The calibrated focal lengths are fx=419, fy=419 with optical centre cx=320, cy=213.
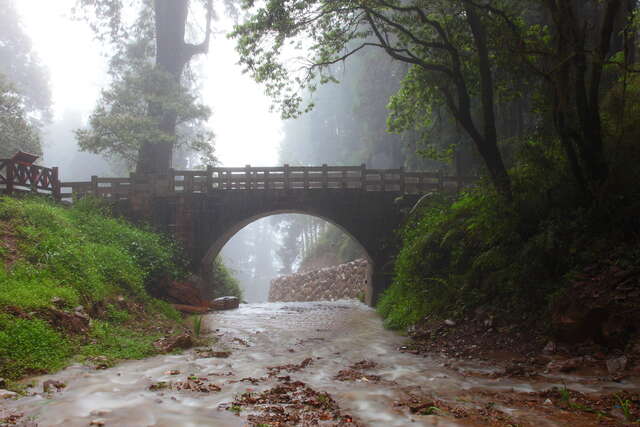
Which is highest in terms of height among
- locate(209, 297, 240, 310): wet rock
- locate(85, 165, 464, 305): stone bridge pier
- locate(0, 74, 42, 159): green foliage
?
locate(0, 74, 42, 159): green foliage

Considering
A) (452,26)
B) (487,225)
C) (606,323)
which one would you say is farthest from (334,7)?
(606,323)

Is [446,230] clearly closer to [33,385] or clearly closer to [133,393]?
[133,393]

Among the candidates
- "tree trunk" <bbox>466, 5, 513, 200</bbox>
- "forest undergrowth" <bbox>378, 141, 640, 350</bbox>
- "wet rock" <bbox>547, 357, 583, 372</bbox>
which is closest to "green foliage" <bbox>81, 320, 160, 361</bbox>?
"forest undergrowth" <bbox>378, 141, 640, 350</bbox>

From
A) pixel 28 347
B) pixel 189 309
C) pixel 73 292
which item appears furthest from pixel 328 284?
pixel 28 347

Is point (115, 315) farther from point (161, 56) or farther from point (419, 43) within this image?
point (161, 56)

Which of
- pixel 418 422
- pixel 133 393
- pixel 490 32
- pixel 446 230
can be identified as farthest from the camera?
pixel 446 230

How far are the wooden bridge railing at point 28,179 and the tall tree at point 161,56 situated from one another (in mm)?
4676

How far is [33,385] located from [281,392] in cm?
260

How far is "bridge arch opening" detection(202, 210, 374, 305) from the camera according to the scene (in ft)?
54.4

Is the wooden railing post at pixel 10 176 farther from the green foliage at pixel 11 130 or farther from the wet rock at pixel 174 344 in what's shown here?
the green foliage at pixel 11 130

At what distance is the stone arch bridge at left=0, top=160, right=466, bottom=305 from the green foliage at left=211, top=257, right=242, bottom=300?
4444 mm

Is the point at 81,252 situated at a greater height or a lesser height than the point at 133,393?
greater

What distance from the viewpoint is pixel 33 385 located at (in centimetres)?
436

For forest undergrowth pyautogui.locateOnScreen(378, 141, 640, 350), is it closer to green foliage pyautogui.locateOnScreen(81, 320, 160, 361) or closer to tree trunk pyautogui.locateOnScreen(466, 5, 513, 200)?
tree trunk pyautogui.locateOnScreen(466, 5, 513, 200)
